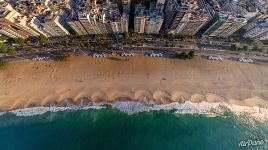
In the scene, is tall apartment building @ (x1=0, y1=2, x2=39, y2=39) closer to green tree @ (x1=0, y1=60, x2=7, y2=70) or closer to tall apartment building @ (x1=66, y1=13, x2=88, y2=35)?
green tree @ (x1=0, y1=60, x2=7, y2=70)

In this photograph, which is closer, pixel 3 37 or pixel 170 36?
pixel 3 37

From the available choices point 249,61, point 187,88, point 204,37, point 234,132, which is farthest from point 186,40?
point 234,132

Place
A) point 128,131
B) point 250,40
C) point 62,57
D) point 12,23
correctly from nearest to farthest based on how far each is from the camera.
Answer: point 128,131
point 12,23
point 62,57
point 250,40

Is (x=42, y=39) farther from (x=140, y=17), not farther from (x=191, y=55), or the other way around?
(x=191, y=55)

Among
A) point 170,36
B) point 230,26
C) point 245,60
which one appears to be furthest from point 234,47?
point 170,36

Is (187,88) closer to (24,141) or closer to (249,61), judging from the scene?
(249,61)

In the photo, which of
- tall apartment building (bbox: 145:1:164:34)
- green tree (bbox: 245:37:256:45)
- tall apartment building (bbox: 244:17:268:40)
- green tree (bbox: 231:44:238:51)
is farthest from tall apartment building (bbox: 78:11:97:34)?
green tree (bbox: 245:37:256:45)
